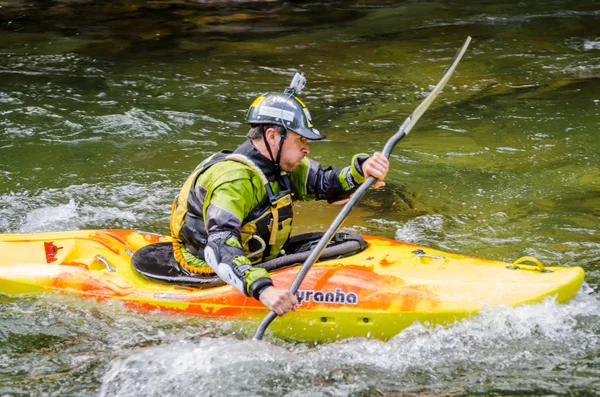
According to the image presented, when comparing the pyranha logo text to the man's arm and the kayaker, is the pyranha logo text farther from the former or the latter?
the man's arm

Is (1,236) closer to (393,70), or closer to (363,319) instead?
(363,319)

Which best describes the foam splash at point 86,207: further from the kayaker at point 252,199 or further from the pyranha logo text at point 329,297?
the pyranha logo text at point 329,297

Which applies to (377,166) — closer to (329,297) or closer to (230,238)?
(329,297)

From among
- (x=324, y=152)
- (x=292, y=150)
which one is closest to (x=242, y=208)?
(x=292, y=150)

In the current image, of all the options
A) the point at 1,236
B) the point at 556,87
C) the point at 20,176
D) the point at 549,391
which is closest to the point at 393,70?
the point at 556,87

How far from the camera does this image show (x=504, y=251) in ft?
18.2

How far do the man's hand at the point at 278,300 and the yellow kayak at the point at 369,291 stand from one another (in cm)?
51

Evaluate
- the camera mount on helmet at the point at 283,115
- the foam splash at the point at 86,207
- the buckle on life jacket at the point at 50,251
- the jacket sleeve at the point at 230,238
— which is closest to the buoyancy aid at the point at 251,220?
the jacket sleeve at the point at 230,238

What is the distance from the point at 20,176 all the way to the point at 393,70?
5136 mm

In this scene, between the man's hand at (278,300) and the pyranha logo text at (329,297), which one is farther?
the pyranha logo text at (329,297)

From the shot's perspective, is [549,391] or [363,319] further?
[363,319]

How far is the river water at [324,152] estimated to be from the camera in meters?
4.07

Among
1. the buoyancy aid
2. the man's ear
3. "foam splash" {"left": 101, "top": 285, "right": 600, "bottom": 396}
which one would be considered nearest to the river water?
"foam splash" {"left": 101, "top": 285, "right": 600, "bottom": 396}

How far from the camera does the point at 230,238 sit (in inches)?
153
